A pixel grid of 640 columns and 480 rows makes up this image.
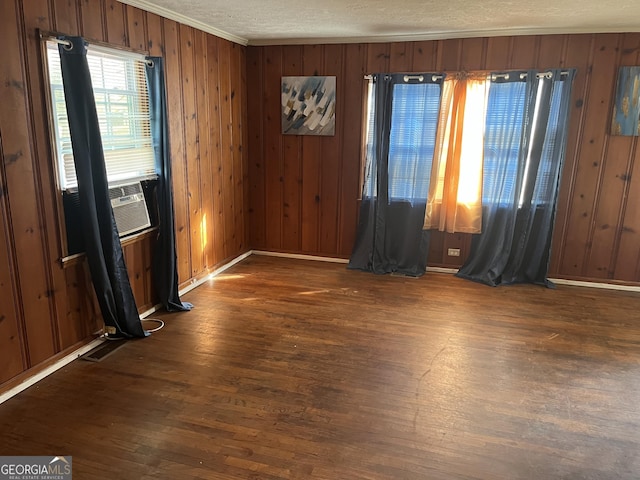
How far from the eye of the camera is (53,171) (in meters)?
2.84

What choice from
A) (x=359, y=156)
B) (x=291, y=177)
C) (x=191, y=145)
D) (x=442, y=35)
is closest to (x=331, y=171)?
(x=359, y=156)

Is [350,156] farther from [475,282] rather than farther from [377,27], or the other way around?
[475,282]

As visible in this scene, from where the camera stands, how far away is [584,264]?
183 inches

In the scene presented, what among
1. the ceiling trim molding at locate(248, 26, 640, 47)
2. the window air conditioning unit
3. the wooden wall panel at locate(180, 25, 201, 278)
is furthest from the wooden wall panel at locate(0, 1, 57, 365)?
the ceiling trim molding at locate(248, 26, 640, 47)

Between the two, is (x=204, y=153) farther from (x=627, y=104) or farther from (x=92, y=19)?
(x=627, y=104)

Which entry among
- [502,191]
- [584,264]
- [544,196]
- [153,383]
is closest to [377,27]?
[502,191]

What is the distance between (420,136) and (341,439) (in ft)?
10.4

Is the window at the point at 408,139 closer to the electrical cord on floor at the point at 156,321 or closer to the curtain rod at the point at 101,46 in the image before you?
the curtain rod at the point at 101,46

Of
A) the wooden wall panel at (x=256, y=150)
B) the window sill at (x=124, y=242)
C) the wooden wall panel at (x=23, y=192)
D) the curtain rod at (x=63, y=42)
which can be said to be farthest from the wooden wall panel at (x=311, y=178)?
the wooden wall panel at (x=23, y=192)

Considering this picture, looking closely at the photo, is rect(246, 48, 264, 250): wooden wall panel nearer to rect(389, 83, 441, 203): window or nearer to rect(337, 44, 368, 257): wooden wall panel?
rect(337, 44, 368, 257): wooden wall panel

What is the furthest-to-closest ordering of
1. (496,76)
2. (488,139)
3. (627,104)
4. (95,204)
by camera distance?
1. (488,139)
2. (496,76)
3. (627,104)
4. (95,204)

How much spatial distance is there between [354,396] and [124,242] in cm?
195

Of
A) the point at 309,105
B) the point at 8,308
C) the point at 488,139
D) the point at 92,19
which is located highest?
the point at 92,19

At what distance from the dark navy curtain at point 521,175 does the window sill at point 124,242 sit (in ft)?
9.84
